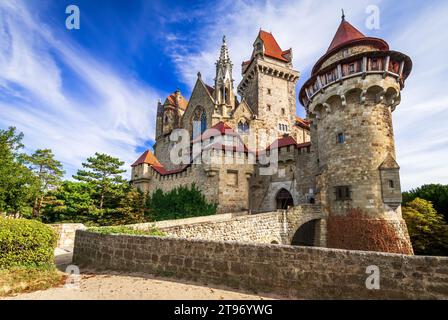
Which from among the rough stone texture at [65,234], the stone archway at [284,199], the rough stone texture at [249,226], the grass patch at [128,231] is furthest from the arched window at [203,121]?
the grass patch at [128,231]

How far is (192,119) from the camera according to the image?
32.2 meters

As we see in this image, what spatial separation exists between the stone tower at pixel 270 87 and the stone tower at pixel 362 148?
1223 cm

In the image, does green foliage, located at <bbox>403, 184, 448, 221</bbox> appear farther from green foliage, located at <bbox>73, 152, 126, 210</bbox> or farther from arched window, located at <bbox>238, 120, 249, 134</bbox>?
green foliage, located at <bbox>73, 152, 126, 210</bbox>

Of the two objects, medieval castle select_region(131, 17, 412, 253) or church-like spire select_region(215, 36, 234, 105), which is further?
church-like spire select_region(215, 36, 234, 105)

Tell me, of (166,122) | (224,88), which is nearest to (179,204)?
(224,88)

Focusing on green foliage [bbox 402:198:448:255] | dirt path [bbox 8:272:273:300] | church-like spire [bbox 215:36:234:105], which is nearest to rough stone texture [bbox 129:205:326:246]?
dirt path [bbox 8:272:273:300]

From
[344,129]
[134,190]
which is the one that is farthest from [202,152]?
[344,129]

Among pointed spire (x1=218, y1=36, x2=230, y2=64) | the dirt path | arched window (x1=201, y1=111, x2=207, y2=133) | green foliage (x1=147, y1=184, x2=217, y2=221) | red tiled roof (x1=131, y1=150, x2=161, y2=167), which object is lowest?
the dirt path

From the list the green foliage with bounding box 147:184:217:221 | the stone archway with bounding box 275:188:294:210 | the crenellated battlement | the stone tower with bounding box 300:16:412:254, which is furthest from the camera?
the stone archway with bounding box 275:188:294:210

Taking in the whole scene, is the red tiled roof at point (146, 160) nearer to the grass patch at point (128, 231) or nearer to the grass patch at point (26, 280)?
the grass patch at point (128, 231)

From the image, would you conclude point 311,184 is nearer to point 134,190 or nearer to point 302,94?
point 302,94

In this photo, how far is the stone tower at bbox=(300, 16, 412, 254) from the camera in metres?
13.8

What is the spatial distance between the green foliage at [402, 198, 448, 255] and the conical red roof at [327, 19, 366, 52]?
15629 mm
